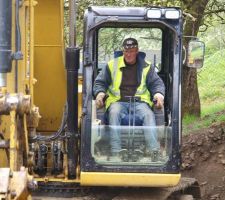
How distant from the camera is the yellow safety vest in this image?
6.12 meters

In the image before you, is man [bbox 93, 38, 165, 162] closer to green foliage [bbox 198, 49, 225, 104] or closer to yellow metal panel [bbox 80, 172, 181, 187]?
yellow metal panel [bbox 80, 172, 181, 187]

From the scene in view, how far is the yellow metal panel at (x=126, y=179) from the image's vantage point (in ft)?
19.2

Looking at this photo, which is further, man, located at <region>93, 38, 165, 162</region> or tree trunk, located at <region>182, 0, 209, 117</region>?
tree trunk, located at <region>182, 0, 209, 117</region>

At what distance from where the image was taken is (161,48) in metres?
6.68

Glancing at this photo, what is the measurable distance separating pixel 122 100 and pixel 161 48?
0.87 metres

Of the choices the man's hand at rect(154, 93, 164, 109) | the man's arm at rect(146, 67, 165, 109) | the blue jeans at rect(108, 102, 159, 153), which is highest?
the man's arm at rect(146, 67, 165, 109)

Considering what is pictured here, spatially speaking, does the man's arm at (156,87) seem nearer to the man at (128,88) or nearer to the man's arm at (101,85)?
the man at (128,88)

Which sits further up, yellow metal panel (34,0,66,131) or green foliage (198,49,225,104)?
yellow metal panel (34,0,66,131)

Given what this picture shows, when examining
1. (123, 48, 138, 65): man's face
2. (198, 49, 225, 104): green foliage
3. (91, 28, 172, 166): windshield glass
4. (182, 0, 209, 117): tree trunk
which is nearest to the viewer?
(91, 28, 172, 166): windshield glass

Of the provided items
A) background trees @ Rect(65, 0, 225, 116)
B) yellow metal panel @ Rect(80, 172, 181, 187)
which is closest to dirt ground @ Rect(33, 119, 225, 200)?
background trees @ Rect(65, 0, 225, 116)

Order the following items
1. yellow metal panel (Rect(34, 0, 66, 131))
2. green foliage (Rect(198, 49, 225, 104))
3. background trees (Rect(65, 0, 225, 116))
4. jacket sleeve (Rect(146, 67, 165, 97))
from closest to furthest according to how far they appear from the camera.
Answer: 1. jacket sleeve (Rect(146, 67, 165, 97))
2. yellow metal panel (Rect(34, 0, 66, 131))
3. background trees (Rect(65, 0, 225, 116))
4. green foliage (Rect(198, 49, 225, 104))

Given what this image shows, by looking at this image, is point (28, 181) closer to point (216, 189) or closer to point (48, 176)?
point (48, 176)

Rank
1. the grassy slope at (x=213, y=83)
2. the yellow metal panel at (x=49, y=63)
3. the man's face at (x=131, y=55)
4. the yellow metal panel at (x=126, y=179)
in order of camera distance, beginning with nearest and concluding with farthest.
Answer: the yellow metal panel at (x=126, y=179), the man's face at (x=131, y=55), the yellow metal panel at (x=49, y=63), the grassy slope at (x=213, y=83)

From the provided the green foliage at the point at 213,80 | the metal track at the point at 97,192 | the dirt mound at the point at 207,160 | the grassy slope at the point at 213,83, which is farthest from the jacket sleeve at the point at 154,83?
the green foliage at the point at 213,80
